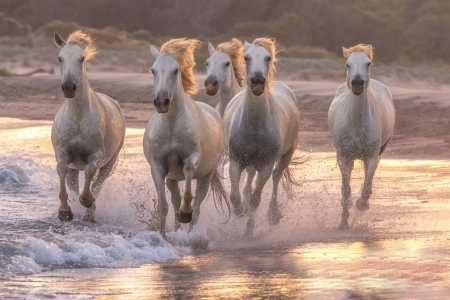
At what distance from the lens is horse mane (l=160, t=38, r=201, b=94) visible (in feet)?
29.2

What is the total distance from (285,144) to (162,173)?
95.3 inches

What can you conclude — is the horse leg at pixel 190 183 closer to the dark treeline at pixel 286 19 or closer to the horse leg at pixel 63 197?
the horse leg at pixel 63 197

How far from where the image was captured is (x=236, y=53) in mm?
12125

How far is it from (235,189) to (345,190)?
1.36m

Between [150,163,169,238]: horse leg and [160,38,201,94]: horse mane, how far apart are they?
753mm

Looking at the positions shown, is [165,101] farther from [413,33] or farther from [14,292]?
[413,33]

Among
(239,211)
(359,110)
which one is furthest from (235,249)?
(359,110)

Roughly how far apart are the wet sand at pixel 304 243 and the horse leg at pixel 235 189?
13cm

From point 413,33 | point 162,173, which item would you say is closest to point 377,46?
point 413,33

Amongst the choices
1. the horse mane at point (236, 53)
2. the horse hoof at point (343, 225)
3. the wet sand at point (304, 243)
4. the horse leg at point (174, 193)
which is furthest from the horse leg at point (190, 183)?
the horse mane at point (236, 53)

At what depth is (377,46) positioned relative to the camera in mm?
31797

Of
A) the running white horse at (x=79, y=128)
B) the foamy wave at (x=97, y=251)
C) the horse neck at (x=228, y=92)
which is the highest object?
the horse neck at (x=228, y=92)

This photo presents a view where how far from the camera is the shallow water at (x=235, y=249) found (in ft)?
23.9

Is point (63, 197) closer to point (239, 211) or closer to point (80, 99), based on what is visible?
point (80, 99)
